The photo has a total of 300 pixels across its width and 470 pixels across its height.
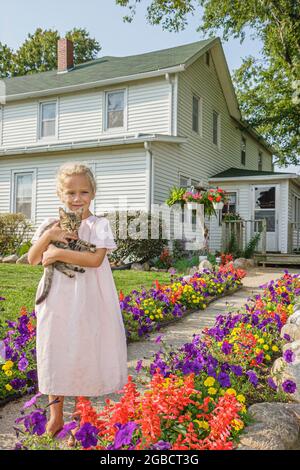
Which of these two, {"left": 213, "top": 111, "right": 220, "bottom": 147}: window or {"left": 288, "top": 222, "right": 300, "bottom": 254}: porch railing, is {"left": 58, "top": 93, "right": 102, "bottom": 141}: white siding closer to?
{"left": 213, "top": 111, "right": 220, "bottom": 147}: window

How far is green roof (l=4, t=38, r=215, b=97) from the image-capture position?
51.9 feet

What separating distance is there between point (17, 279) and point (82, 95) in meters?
10.1

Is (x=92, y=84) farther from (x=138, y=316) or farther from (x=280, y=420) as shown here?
(x=280, y=420)

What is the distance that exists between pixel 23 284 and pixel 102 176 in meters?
6.89

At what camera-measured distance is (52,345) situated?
2445mm

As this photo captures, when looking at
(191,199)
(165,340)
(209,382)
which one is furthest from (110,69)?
(209,382)

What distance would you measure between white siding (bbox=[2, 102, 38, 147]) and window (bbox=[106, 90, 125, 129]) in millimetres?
3401

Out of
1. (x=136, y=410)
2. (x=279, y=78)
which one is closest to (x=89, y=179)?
(x=136, y=410)

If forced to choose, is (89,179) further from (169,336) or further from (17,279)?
(17,279)

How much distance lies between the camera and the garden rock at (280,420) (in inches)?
89.4

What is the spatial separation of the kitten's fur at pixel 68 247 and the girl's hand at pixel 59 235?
2 centimetres

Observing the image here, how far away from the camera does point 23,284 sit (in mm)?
8227

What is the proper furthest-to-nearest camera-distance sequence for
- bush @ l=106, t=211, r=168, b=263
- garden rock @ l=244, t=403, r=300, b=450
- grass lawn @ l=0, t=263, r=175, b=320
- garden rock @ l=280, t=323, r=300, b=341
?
bush @ l=106, t=211, r=168, b=263 < grass lawn @ l=0, t=263, r=175, b=320 < garden rock @ l=280, t=323, r=300, b=341 < garden rock @ l=244, t=403, r=300, b=450

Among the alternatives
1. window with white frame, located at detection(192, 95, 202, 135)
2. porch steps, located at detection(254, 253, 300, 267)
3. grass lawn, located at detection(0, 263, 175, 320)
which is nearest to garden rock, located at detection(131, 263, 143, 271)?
grass lawn, located at detection(0, 263, 175, 320)
